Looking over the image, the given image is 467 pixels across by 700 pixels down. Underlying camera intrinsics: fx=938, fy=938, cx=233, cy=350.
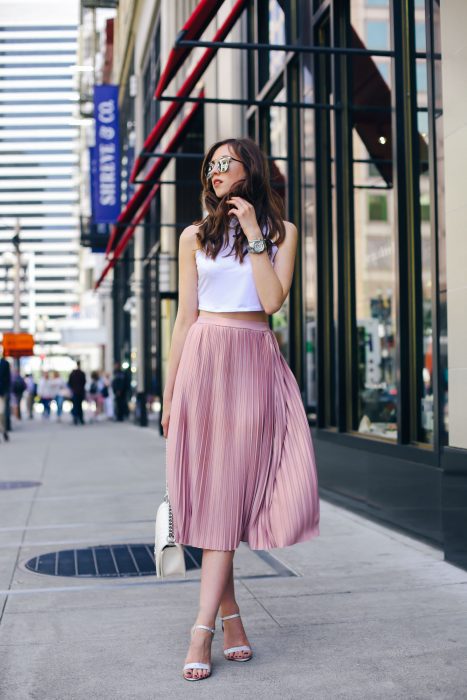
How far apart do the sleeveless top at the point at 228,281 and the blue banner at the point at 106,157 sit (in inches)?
928

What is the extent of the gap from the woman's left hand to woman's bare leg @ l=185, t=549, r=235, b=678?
124cm

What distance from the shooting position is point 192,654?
11.6 ft

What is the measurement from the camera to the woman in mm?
3635

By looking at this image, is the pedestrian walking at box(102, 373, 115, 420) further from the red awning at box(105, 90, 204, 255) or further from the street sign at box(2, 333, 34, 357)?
the red awning at box(105, 90, 204, 255)

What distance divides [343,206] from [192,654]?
238 inches

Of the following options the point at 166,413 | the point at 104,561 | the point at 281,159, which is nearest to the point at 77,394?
the point at 281,159

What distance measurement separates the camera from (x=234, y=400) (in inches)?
145

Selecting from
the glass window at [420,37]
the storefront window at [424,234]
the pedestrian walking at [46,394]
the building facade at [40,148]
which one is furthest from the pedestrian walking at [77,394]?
the building facade at [40,148]

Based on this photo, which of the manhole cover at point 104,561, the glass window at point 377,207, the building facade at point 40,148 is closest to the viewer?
the manhole cover at point 104,561

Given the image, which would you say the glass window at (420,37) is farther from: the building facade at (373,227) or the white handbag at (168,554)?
the white handbag at (168,554)

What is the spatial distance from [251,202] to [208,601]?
1560 mm

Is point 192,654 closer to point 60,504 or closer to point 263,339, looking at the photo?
point 263,339

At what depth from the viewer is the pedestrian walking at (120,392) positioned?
2806 cm

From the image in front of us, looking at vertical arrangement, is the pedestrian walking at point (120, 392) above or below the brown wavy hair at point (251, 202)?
below
